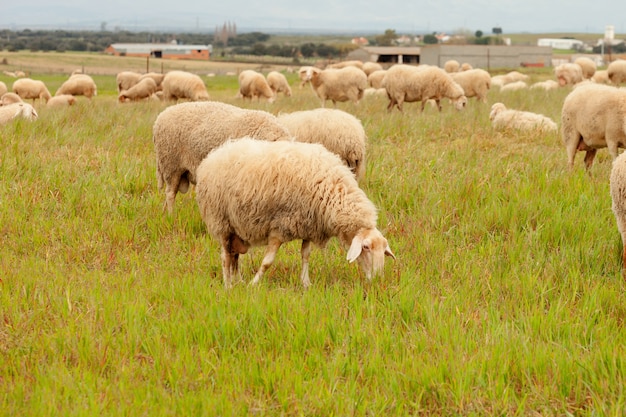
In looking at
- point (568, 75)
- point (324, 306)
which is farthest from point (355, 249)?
point (568, 75)

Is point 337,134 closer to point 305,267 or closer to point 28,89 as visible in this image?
point 305,267

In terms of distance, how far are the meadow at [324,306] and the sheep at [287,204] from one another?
29 cm

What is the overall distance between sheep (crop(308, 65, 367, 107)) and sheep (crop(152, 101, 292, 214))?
10288mm

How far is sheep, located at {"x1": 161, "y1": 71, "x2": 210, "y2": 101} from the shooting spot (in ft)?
66.1

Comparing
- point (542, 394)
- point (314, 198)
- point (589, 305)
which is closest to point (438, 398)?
point (542, 394)

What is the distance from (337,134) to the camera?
8023mm

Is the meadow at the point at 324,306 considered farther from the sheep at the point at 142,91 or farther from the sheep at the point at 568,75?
the sheep at the point at 568,75

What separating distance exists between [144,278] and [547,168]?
5010 mm

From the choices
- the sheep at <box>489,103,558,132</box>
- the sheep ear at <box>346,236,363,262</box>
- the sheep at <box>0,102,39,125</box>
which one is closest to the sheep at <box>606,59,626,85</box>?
the sheep at <box>489,103,558,132</box>

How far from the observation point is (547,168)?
8.20 m

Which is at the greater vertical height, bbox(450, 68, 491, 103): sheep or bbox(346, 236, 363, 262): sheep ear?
bbox(450, 68, 491, 103): sheep

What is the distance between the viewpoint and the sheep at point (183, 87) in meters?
20.2

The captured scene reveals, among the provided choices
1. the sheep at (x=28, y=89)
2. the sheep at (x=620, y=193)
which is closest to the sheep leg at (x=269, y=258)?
the sheep at (x=620, y=193)

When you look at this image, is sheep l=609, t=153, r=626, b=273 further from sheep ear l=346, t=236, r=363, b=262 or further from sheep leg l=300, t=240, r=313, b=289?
sheep leg l=300, t=240, r=313, b=289
